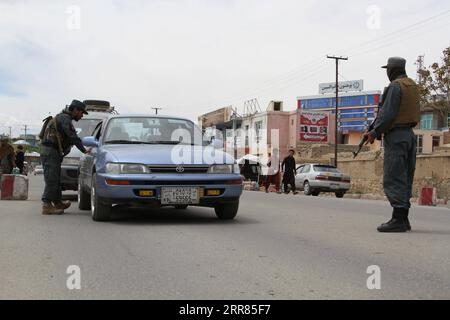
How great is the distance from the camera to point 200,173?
7668 mm

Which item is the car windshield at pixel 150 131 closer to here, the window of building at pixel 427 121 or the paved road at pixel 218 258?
the paved road at pixel 218 258

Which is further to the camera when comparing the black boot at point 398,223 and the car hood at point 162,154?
the car hood at point 162,154

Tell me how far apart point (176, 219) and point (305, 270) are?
13.3 feet

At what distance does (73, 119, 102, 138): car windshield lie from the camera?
1324 cm

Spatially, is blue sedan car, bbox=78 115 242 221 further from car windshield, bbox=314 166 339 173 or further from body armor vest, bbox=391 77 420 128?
car windshield, bbox=314 166 339 173

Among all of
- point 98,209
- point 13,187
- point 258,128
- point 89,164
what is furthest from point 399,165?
point 258,128

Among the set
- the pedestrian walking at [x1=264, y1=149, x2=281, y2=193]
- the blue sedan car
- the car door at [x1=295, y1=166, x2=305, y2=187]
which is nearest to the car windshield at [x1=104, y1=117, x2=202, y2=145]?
the blue sedan car

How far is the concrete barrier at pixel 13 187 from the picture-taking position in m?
12.2

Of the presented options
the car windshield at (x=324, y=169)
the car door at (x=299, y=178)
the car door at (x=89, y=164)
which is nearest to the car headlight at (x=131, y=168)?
the car door at (x=89, y=164)

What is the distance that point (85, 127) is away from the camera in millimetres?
13383

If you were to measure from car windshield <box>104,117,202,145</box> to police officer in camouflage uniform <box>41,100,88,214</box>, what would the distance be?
675 mm

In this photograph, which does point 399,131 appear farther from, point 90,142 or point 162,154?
point 90,142

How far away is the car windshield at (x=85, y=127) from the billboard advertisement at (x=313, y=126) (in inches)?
1831

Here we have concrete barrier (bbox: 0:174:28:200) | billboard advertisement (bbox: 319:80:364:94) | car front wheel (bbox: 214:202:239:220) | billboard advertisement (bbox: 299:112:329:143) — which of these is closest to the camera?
car front wheel (bbox: 214:202:239:220)
